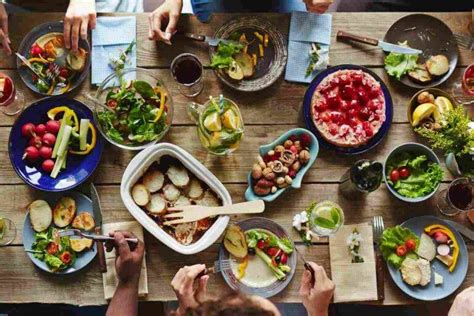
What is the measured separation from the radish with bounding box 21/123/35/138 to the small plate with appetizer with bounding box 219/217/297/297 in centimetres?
73

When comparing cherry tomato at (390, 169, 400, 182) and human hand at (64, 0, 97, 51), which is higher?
human hand at (64, 0, 97, 51)

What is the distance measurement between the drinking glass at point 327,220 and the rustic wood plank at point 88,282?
153mm

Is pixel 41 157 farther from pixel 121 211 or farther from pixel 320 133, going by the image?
pixel 320 133

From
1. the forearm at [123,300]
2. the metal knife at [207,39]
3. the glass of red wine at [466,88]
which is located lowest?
the forearm at [123,300]

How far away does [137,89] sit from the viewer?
1.95m

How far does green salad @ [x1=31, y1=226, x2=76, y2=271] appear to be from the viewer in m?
1.89

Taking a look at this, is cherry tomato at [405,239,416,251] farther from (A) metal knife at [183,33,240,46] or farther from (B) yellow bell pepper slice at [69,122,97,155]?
(B) yellow bell pepper slice at [69,122,97,155]

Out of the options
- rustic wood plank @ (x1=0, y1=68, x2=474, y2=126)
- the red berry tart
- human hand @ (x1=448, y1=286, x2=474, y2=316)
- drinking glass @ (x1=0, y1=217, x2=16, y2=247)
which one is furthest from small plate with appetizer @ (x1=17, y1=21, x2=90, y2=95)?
human hand @ (x1=448, y1=286, x2=474, y2=316)

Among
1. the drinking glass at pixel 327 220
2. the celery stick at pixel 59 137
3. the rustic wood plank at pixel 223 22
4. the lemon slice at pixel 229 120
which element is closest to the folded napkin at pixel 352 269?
the drinking glass at pixel 327 220

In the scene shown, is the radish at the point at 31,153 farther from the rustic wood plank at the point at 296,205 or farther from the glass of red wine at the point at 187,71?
the glass of red wine at the point at 187,71

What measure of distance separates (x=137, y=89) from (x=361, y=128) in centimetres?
77

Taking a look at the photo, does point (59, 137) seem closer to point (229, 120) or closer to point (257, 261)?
point (229, 120)

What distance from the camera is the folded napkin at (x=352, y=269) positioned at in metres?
1.92

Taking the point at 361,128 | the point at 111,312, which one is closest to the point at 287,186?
the point at 361,128
